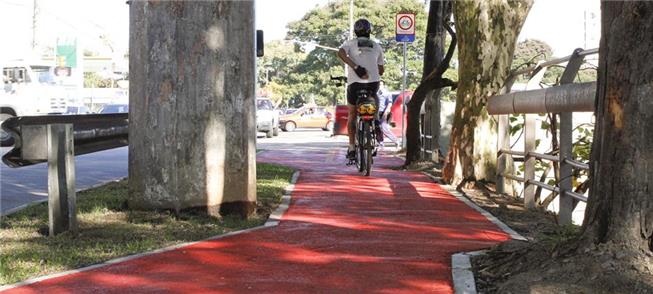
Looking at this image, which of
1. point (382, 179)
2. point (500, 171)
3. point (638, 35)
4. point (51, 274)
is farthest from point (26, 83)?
point (638, 35)

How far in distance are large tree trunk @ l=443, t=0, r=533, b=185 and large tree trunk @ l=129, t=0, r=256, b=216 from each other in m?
3.74

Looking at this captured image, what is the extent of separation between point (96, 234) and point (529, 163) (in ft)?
14.1

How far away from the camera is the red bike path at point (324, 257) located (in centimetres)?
415

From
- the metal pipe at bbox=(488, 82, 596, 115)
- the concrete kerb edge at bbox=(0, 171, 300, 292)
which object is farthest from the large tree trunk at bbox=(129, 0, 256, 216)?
the metal pipe at bbox=(488, 82, 596, 115)

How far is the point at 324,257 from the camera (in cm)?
486

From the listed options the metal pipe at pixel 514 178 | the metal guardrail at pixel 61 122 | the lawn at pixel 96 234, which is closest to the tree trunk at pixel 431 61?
the metal pipe at pixel 514 178

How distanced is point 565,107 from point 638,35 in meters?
2.20

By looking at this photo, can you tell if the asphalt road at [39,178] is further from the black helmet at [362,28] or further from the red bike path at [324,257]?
the black helmet at [362,28]

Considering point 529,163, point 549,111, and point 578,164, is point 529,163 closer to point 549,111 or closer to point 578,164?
point 549,111

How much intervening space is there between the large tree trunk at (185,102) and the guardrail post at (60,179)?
0.87 meters

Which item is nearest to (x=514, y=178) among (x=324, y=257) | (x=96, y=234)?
(x=324, y=257)

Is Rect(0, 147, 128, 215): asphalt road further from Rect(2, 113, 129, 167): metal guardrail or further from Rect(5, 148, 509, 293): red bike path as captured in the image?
Rect(5, 148, 509, 293): red bike path

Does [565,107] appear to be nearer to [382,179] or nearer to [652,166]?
[652,166]

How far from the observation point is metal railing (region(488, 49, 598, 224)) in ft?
18.7
